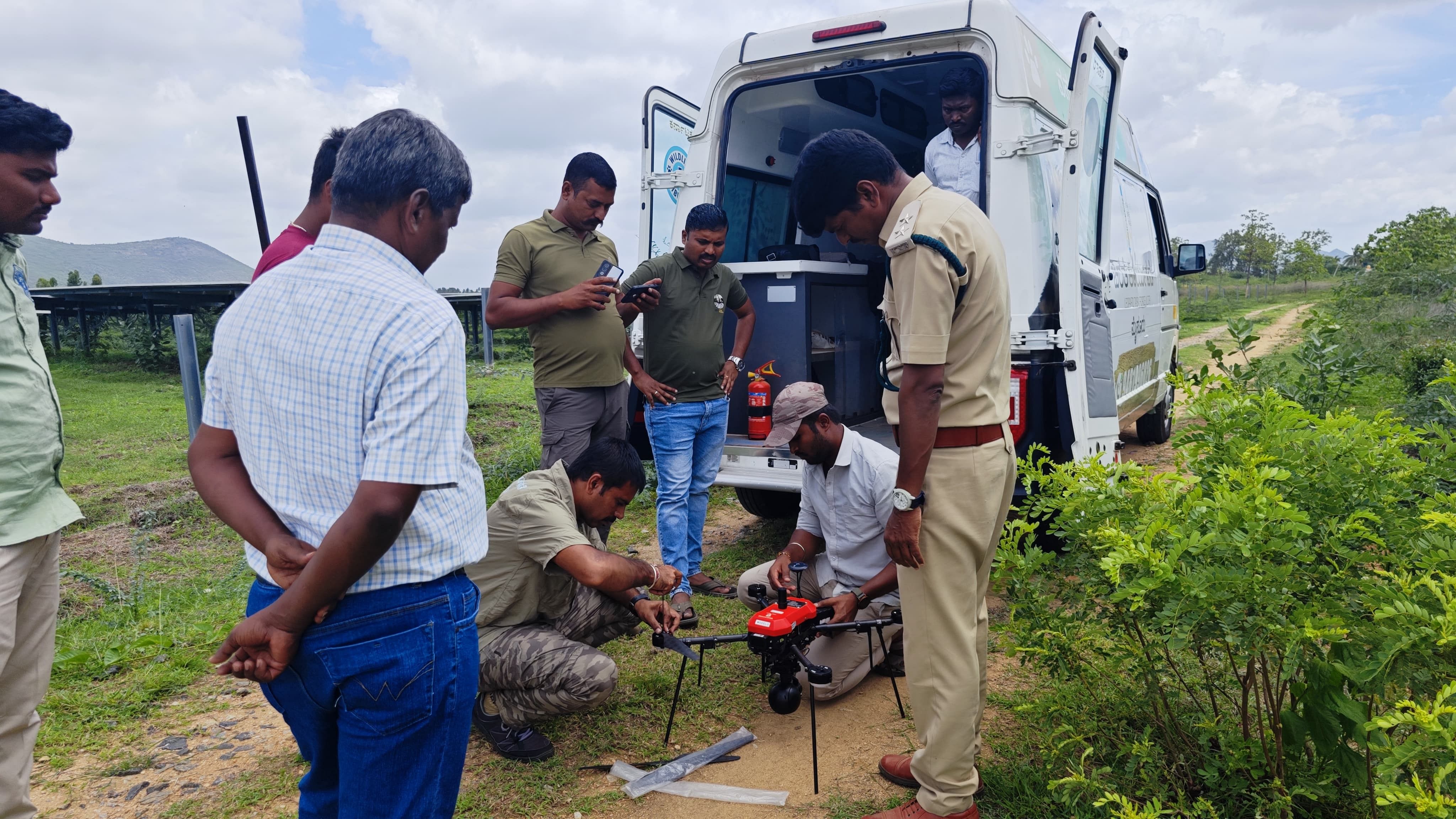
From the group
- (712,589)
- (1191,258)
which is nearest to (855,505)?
(712,589)

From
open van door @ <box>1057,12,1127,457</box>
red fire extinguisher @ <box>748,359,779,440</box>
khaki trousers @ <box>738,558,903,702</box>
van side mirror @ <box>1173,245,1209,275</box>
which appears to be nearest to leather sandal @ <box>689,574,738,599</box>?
red fire extinguisher @ <box>748,359,779,440</box>

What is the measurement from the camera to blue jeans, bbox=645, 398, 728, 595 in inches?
166

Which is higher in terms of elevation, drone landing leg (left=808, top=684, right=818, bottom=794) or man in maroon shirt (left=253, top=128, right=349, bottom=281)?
man in maroon shirt (left=253, top=128, right=349, bottom=281)

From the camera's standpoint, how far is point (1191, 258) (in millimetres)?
7008

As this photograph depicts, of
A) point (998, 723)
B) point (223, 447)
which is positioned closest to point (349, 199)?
point (223, 447)

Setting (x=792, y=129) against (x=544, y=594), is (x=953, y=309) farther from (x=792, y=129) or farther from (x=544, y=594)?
(x=792, y=129)

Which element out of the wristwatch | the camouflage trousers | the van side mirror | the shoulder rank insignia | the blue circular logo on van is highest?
the blue circular logo on van

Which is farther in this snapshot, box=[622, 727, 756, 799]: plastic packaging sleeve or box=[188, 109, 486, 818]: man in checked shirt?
box=[622, 727, 756, 799]: plastic packaging sleeve

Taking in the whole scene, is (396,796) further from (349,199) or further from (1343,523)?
(1343,523)

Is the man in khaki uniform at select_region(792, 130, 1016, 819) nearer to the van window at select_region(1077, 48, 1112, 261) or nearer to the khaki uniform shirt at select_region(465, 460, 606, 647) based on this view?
the khaki uniform shirt at select_region(465, 460, 606, 647)

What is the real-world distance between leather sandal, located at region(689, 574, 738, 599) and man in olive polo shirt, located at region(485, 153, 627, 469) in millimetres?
1002

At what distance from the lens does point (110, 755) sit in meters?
3.09

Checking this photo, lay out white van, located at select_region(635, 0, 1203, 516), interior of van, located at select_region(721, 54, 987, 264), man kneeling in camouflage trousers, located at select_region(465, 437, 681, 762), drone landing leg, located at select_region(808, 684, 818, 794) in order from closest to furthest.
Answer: drone landing leg, located at select_region(808, 684, 818, 794)
man kneeling in camouflage trousers, located at select_region(465, 437, 681, 762)
white van, located at select_region(635, 0, 1203, 516)
interior of van, located at select_region(721, 54, 987, 264)

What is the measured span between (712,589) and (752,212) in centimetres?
238
